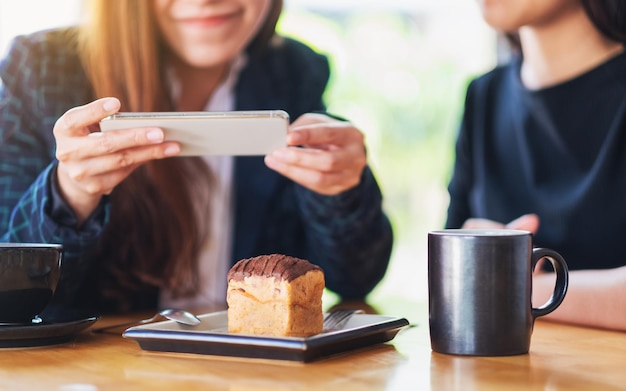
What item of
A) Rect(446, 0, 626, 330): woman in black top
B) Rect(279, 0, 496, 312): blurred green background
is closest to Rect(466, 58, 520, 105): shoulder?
Rect(446, 0, 626, 330): woman in black top

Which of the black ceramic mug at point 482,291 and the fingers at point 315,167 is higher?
the fingers at point 315,167

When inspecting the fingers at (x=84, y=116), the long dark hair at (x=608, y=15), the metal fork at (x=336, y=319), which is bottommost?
the metal fork at (x=336, y=319)

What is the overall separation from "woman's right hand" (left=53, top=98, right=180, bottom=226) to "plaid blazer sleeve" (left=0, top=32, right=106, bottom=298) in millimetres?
200

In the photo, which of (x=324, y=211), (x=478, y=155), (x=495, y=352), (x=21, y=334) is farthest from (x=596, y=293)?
(x=21, y=334)

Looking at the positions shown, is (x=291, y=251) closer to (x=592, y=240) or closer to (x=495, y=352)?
(x=592, y=240)

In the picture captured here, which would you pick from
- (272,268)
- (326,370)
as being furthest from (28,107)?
(326,370)

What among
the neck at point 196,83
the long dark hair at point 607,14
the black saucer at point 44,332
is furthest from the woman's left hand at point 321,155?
the long dark hair at point 607,14

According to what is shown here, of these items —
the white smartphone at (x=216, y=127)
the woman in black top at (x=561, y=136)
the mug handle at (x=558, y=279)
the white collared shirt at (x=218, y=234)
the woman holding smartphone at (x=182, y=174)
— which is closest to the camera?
the mug handle at (x=558, y=279)

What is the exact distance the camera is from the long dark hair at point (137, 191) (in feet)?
5.46

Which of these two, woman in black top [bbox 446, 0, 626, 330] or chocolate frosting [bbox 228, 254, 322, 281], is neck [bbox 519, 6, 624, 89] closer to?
woman in black top [bbox 446, 0, 626, 330]

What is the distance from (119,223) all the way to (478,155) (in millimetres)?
841

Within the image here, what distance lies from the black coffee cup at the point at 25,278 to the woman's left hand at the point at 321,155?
393 mm

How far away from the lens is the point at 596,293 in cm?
127

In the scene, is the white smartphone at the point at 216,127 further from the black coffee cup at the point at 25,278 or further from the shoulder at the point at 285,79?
the shoulder at the point at 285,79
